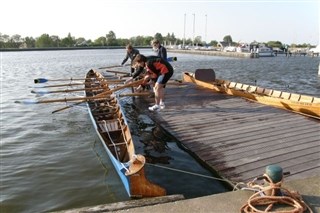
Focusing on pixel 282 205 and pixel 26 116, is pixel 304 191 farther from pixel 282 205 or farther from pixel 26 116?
pixel 26 116

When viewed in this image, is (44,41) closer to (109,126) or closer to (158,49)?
(158,49)

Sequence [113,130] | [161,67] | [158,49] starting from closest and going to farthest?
[113,130]
[161,67]
[158,49]

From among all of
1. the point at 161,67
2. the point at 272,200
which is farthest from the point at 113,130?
the point at 272,200

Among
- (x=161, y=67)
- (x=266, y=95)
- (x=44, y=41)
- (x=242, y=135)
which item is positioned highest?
(x=44, y=41)

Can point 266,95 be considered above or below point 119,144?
above

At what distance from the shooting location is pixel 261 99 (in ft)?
40.1

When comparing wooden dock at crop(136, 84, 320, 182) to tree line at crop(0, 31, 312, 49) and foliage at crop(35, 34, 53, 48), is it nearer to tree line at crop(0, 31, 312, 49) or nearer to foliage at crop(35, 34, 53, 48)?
tree line at crop(0, 31, 312, 49)

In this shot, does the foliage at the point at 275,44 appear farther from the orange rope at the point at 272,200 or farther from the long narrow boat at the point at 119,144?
the orange rope at the point at 272,200

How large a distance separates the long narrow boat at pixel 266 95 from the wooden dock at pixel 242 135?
33cm

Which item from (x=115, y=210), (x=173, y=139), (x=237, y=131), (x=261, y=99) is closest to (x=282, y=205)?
(x=115, y=210)

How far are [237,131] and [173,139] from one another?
76.2 inches

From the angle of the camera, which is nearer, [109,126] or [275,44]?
[109,126]

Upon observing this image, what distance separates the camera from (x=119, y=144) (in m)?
8.41

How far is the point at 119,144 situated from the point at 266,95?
8016mm
